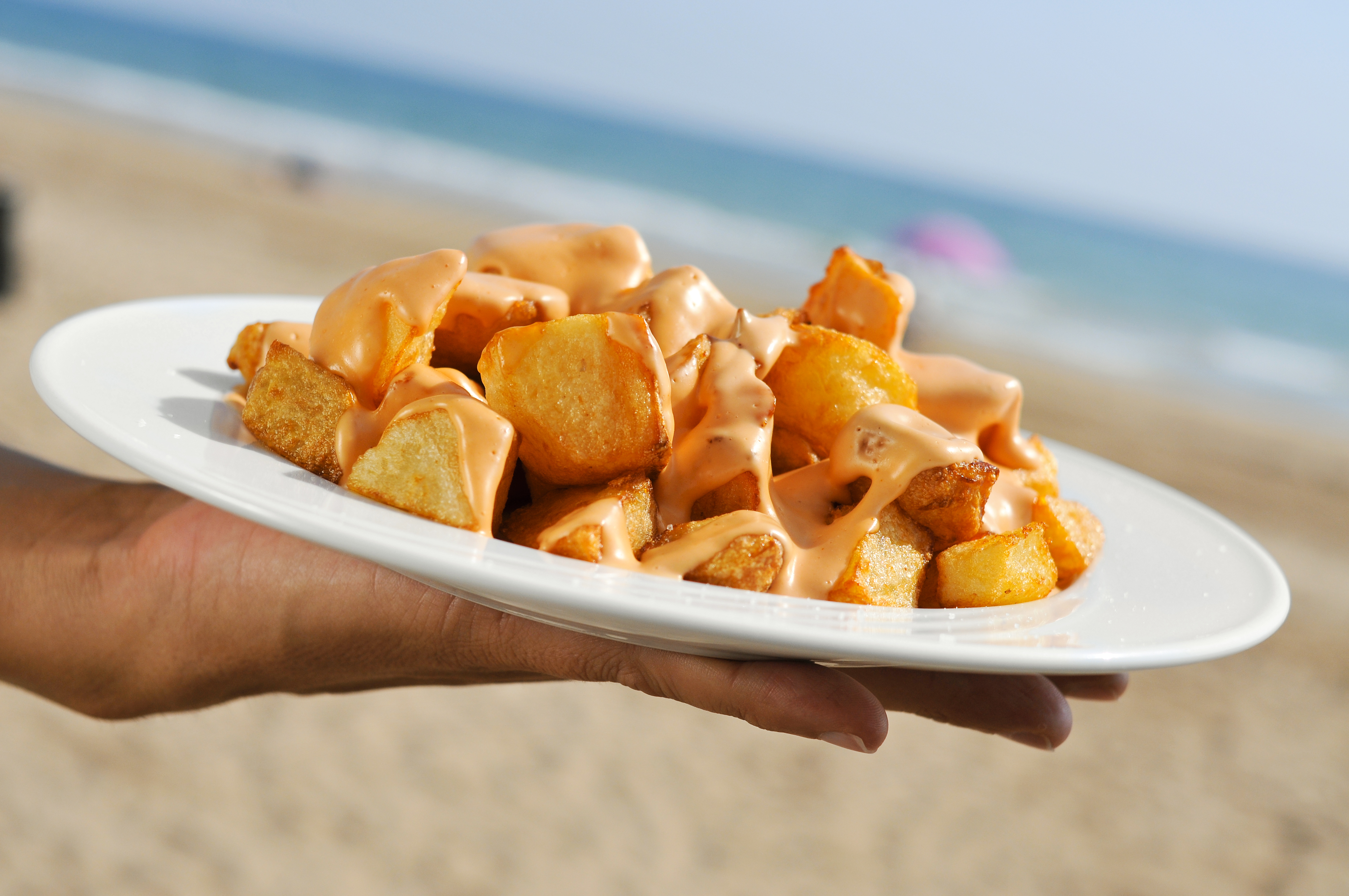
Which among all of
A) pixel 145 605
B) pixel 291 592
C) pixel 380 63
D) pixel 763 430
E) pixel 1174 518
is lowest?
pixel 380 63

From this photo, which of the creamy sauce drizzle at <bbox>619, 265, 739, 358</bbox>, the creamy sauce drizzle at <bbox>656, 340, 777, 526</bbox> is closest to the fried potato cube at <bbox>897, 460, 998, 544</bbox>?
the creamy sauce drizzle at <bbox>656, 340, 777, 526</bbox>

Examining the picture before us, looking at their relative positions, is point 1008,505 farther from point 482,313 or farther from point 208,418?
point 208,418

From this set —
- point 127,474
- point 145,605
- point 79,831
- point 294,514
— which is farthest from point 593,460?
point 127,474

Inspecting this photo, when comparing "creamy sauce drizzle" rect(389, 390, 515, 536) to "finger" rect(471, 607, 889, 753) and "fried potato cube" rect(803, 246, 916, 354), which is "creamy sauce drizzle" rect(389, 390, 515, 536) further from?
"fried potato cube" rect(803, 246, 916, 354)

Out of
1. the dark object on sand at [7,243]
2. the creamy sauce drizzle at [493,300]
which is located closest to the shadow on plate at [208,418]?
the creamy sauce drizzle at [493,300]

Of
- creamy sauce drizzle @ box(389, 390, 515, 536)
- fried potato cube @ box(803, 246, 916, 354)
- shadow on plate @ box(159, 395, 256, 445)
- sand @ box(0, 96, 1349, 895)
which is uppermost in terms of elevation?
fried potato cube @ box(803, 246, 916, 354)

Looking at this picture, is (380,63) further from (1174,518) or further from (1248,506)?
(1174,518)
